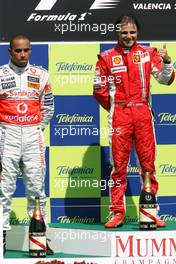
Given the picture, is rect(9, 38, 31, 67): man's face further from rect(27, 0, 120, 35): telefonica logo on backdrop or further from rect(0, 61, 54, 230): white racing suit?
rect(27, 0, 120, 35): telefonica logo on backdrop

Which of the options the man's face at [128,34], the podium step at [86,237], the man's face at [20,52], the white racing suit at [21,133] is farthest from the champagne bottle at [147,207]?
the man's face at [20,52]

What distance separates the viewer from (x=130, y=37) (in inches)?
285

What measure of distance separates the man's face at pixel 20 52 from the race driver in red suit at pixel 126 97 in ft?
2.13

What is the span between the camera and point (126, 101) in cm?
722

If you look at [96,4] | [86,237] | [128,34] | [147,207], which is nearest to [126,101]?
[128,34]

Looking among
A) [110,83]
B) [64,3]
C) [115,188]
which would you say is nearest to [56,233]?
[115,188]

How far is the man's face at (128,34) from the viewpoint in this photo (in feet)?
23.7

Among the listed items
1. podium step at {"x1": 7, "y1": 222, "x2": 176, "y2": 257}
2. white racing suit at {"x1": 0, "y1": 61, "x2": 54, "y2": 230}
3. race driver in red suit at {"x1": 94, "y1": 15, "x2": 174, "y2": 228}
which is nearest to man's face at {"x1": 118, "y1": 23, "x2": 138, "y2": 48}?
race driver in red suit at {"x1": 94, "y1": 15, "x2": 174, "y2": 228}

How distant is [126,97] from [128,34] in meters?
0.48

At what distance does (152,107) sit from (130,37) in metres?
0.81

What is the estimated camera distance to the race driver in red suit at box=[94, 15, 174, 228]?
23.7ft

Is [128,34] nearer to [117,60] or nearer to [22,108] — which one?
[117,60]

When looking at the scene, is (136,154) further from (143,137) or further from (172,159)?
Result: (172,159)

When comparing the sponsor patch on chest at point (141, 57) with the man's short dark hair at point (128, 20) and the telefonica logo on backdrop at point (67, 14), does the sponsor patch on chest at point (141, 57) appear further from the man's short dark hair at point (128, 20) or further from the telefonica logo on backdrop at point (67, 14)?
the telefonica logo on backdrop at point (67, 14)
